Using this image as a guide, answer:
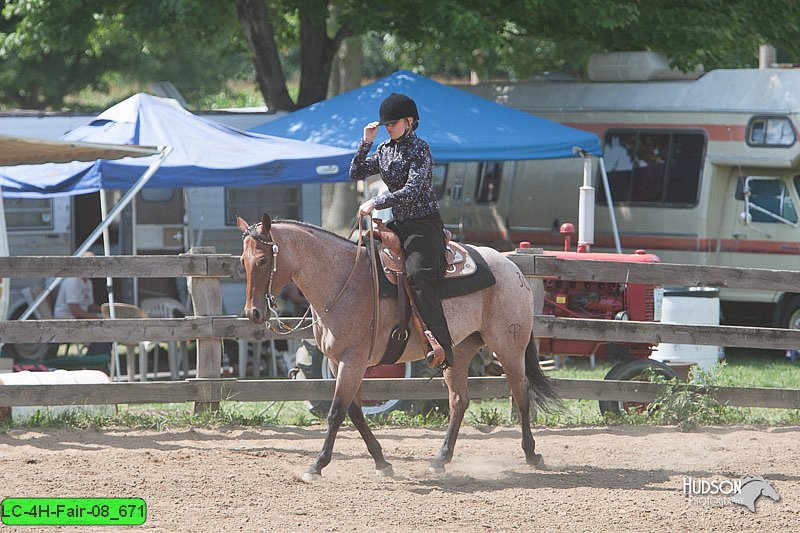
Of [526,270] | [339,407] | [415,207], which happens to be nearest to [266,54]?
[526,270]

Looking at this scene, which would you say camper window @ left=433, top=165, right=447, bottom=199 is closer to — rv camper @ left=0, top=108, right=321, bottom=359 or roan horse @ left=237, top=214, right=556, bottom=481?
rv camper @ left=0, top=108, right=321, bottom=359

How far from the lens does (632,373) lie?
30.9ft

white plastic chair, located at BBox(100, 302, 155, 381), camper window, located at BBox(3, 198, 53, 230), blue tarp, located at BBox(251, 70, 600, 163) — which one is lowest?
white plastic chair, located at BBox(100, 302, 155, 381)

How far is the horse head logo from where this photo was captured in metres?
6.54

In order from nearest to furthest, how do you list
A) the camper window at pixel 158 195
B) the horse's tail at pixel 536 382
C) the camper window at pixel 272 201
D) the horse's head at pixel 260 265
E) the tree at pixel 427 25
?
the horse's head at pixel 260 265 → the horse's tail at pixel 536 382 → the camper window at pixel 158 195 → the camper window at pixel 272 201 → the tree at pixel 427 25

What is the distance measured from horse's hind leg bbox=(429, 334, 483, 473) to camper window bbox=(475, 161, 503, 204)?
8014mm

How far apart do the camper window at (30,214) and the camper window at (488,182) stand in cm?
577

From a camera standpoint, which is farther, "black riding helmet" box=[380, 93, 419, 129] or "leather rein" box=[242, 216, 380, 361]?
"black riding helmet" box=[380, 93, 419, 129]

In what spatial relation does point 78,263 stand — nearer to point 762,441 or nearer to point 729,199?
point 762,441

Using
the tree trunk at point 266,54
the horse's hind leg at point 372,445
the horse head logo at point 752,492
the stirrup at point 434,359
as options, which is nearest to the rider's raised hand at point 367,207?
the stirrup at point 434,359

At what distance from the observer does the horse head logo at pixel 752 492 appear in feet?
21.4

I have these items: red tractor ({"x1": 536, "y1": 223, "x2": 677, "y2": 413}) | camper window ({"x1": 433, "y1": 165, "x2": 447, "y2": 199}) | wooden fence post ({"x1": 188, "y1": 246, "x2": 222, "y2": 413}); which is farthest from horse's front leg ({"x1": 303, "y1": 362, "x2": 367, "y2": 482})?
camper window ({"x1": 433, "y1": 165, "x2": 447, "y2": 199})

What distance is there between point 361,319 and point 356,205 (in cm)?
897

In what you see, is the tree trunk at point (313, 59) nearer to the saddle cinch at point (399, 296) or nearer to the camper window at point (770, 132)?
the camper window at point (770, 132)
